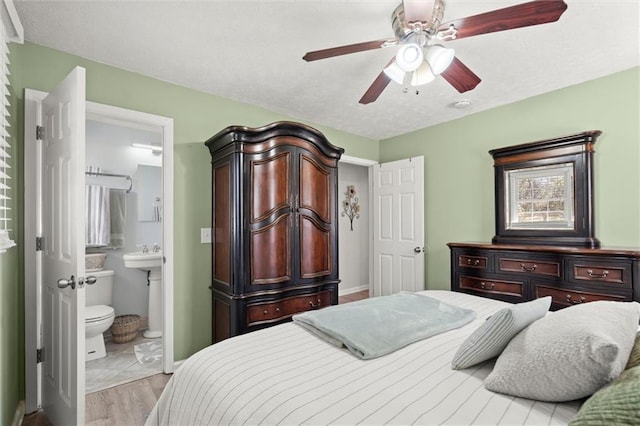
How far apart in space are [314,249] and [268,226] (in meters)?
0.51

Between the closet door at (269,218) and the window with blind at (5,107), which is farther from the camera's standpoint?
the closet door at (269,218)

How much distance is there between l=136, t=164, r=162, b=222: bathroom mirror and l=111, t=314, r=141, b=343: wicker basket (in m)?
1.23

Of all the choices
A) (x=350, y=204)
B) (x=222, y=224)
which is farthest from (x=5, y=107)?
(x=350, y=204)

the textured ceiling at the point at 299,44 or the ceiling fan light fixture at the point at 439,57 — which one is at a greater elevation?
the textured ceiling at the point at 299,44

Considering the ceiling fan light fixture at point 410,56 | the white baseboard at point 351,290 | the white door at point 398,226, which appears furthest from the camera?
the white baseboard at point 351,290

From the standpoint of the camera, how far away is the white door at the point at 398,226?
3836mm

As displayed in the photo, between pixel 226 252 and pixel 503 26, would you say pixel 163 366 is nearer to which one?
pixel 226 252

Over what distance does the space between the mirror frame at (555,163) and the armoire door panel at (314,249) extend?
66.7 inches

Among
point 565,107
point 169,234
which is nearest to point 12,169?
point 169,234

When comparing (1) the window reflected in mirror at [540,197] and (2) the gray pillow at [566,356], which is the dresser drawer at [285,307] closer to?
(2) the gray pillow at [566,356]

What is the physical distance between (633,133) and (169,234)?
3.82 m

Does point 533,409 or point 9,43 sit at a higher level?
point 9,43

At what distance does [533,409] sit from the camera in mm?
886

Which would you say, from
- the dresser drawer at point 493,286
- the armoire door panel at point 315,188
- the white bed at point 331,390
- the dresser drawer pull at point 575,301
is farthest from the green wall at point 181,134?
the dresser drawer pull at point 575,301
